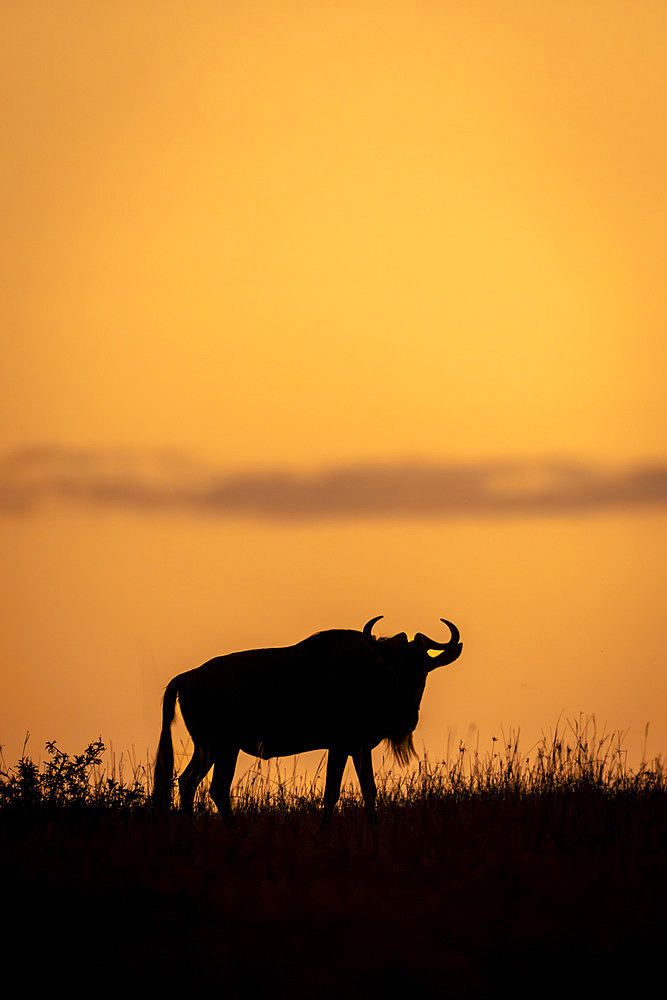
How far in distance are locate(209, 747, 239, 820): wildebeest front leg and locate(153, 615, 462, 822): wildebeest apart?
10 millimetres

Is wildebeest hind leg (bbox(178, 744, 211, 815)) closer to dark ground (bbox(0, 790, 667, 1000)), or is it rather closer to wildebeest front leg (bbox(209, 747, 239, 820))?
wildebeest front leg (bbox(209, 747, 239, 820))

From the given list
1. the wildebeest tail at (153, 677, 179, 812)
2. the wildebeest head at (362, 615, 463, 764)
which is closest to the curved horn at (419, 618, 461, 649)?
the wildebeest head at (362, 615, 463, 764)

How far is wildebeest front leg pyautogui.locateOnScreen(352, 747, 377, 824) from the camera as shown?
1133 cm

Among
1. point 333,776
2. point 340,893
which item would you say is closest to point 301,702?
point 333,776

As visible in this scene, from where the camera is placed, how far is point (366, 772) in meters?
11.6

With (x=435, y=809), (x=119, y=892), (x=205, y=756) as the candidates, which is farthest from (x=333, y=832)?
(x=205, y=756)

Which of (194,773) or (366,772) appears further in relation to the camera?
(194,773)

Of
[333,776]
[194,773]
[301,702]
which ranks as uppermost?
[301,702]

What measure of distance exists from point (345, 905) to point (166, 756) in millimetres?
5484

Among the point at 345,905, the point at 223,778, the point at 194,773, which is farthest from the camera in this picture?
the point at 194,773

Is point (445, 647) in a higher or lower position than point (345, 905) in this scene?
higher

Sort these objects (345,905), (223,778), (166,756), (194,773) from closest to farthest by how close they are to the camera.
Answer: (345,905) → (223,778) → (194,773) → (166,756)

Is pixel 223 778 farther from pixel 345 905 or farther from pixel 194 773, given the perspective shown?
pixel 345 905

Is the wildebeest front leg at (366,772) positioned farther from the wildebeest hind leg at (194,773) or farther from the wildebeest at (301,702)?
the wildebeest hind leg at (194,773)
